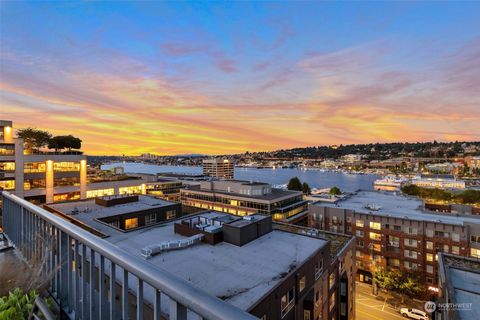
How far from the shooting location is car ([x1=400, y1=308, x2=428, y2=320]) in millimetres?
26141

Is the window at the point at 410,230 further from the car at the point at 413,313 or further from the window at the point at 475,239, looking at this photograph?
the car at the point at 413,313

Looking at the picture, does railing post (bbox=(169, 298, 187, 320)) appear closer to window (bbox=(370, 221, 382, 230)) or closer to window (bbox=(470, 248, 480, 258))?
window (bbox=(370, 221, 382, 230))

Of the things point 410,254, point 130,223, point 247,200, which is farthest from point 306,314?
point 247,200

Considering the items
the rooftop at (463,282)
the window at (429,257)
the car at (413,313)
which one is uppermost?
the rooftop at (463,282)

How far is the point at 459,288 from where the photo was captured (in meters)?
14.2

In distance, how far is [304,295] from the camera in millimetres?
14148

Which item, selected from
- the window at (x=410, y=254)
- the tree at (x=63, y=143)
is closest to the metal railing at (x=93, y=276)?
the window at (x=410, y=254)

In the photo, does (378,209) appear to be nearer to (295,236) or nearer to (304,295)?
(295,236)

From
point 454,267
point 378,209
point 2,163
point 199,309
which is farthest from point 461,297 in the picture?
point 2,163

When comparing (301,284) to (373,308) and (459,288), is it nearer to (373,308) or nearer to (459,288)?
(459,288)

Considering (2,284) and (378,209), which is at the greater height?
(2,284)

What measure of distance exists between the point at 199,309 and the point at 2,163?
44795 millimetres

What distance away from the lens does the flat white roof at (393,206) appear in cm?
3425

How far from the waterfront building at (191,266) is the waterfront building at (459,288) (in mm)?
6432
